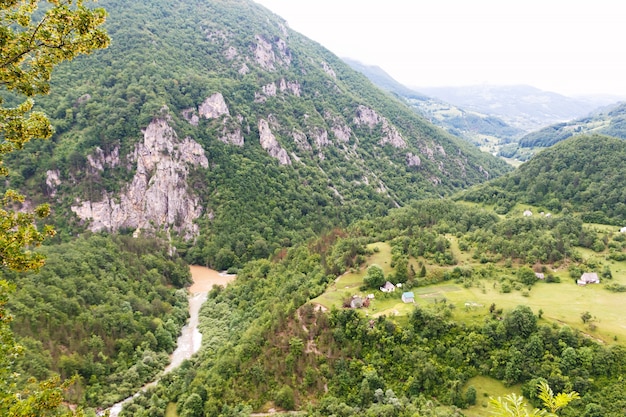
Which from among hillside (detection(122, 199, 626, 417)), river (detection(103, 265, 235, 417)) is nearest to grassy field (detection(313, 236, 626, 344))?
hillside (detection(122, 199, 626, 417))

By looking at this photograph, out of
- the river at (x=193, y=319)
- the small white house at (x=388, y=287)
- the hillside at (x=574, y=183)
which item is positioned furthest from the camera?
the hillside at (x=574, y=183)

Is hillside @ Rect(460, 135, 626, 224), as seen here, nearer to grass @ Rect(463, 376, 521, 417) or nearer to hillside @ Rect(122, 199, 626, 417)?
hillside @ Rect(122, 199, 626, 417)

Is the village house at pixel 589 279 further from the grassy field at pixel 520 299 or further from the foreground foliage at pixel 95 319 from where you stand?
the foreground foliage at pixel 95 319

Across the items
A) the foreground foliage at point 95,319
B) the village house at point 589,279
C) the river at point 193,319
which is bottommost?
the river at point 193,319

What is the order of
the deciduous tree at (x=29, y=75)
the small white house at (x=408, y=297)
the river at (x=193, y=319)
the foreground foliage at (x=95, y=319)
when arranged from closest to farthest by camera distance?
the deciduous tree at (x=29, y=75) < the small white house at (x=408, y=297) < the foreground foliage at (x=95, y=319) < the river at (x=193, y=319)

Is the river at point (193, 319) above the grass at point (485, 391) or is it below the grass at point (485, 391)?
below

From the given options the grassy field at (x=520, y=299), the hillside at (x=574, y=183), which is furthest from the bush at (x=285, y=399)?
the hillside at (x=574, y=183)

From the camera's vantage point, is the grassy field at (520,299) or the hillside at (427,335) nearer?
the hillside at (427,335)
